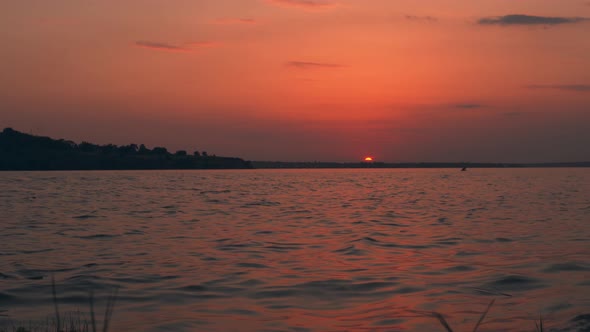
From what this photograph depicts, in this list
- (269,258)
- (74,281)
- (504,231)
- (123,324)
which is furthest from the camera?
(504,231)

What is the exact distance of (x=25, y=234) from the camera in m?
22.4

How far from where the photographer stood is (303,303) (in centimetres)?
1152

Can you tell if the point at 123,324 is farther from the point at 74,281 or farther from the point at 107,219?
the point at 107,219

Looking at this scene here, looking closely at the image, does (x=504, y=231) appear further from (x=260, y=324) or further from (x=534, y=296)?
(x=260, y=324)

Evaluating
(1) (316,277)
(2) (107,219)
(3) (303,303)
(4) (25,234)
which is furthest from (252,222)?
(3) (303,303)

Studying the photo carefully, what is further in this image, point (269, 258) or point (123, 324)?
point (269, 258)

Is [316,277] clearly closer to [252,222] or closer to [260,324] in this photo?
[260,324]

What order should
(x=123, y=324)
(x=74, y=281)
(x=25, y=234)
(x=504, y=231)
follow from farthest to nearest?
(x=504, y=231)
(x=25, y=234)
(x=74, y=281)
(x=123, y=324)

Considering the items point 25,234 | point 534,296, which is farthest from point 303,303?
point 25,234

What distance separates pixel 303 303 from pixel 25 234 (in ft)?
48.7

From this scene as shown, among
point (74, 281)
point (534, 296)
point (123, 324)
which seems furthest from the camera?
point (74, 281)

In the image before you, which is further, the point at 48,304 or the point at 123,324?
the point at 48,304

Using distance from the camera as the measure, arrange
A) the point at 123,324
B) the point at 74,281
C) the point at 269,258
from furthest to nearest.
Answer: the point at 269,258
the point at 74,281
the point at 123,324

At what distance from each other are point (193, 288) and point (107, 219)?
17249 mm
